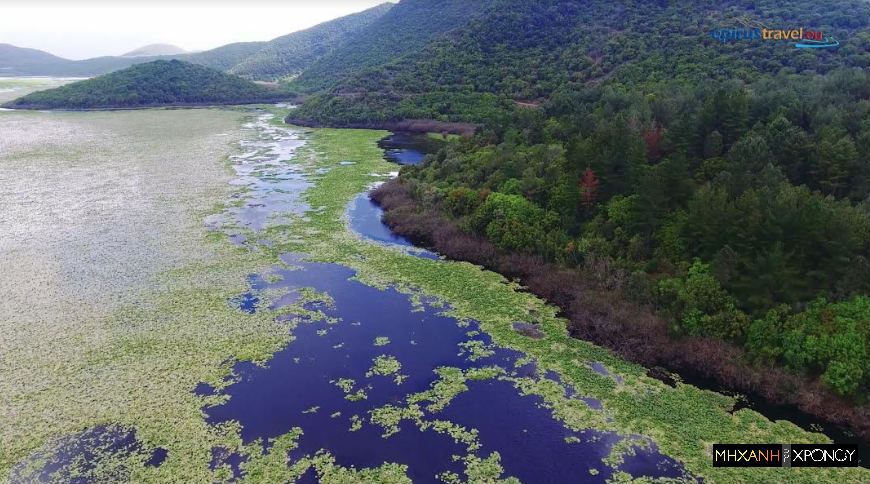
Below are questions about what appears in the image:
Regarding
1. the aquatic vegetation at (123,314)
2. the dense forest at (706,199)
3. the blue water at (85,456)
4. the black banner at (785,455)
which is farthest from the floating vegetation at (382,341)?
the black banner at (785,455)

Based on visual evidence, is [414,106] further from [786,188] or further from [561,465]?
[561,465]

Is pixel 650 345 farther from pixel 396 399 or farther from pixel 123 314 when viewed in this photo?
pixel 123 314

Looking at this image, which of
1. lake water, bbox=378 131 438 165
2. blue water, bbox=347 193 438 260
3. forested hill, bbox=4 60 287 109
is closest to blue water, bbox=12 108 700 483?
blue water, bbox=347 193 438 260

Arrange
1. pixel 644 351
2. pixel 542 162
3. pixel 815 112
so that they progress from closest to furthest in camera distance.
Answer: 1. pixel 644 351
2. pixel 815 112
3. pixel 542 162

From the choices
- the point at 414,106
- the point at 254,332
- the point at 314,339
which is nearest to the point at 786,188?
the point at 314,339

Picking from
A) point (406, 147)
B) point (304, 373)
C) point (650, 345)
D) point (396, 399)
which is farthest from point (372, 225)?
point (406, 147)

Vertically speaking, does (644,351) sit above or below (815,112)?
below

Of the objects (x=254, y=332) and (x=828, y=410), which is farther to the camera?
(x=254, y=332)
